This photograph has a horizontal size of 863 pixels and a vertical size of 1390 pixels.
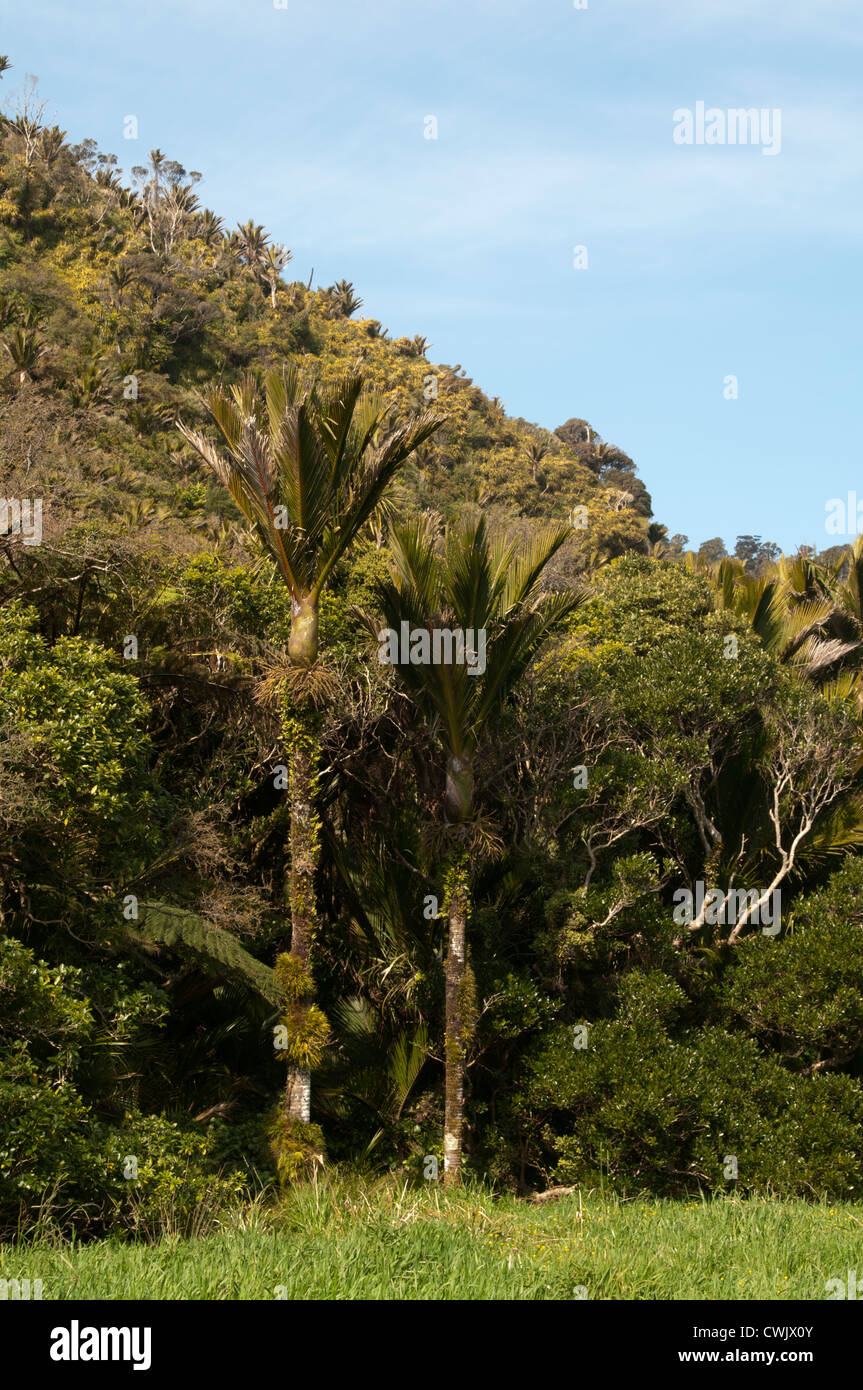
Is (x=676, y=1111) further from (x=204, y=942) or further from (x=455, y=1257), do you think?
(x=455, y=1257)

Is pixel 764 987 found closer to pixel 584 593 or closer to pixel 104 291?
pixel 584 593

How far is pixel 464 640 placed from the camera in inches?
424

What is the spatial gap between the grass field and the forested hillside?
6.06 ft

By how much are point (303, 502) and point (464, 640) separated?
78.5 inches

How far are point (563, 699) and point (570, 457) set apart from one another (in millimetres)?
58080

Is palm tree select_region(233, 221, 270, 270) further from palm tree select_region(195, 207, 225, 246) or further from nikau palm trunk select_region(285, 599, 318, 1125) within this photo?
nikau palm trunk select_region(285, 599, 318, 1125)

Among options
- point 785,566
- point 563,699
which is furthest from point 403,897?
point 785,566

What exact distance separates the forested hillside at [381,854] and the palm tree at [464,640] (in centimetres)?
4

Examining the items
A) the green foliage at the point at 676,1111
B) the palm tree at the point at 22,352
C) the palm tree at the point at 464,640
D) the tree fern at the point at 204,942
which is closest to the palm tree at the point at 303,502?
the tree fern at the point at 204,942

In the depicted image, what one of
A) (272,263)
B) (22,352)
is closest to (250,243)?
(272,263)

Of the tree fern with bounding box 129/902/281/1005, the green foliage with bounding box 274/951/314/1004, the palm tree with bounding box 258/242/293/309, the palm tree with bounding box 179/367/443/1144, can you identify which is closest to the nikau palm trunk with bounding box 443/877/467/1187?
the palm tree with bounding box 179/367/443/1144

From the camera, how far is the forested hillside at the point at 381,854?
951 centimetres

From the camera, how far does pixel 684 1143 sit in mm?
11578

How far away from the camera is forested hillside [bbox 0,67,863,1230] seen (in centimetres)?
951
